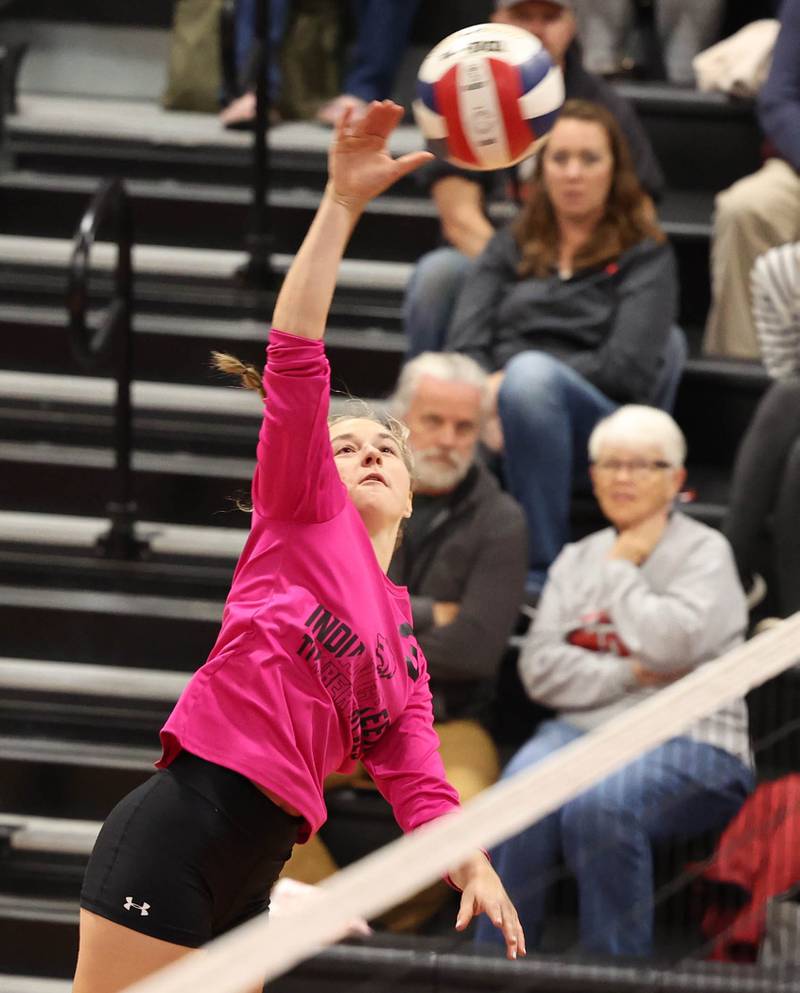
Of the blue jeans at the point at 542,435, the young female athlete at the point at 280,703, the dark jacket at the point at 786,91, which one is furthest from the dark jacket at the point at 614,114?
the young female athlete at the point at 280,703

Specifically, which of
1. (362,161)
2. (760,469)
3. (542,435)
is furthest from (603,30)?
(362,161)

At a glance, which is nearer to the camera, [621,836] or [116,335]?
[621,836]

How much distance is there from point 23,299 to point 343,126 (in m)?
3.45

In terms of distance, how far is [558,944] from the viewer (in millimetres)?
4129

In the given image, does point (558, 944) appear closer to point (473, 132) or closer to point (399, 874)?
point (473, 132)

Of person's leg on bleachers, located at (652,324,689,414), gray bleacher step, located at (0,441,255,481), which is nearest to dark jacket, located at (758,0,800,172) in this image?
person's leg on bleachers, located at (652,324,689,414)

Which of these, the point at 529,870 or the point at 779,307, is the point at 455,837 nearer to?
the point at 529,870

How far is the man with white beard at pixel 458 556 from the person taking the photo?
4.37 meters

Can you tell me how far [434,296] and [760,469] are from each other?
1.09 m

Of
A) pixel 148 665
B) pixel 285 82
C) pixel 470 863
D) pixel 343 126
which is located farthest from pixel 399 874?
pixel 285 82

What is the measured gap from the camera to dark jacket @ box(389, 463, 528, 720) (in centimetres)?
437

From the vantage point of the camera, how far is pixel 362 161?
8.53 ft

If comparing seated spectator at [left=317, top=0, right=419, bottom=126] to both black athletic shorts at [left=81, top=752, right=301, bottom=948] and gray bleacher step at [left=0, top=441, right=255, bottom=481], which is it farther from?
black athletic shorts at [left=81, top=752, right=301, bottom=948]

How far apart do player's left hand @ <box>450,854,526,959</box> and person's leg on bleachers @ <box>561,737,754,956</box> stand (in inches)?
56.1
